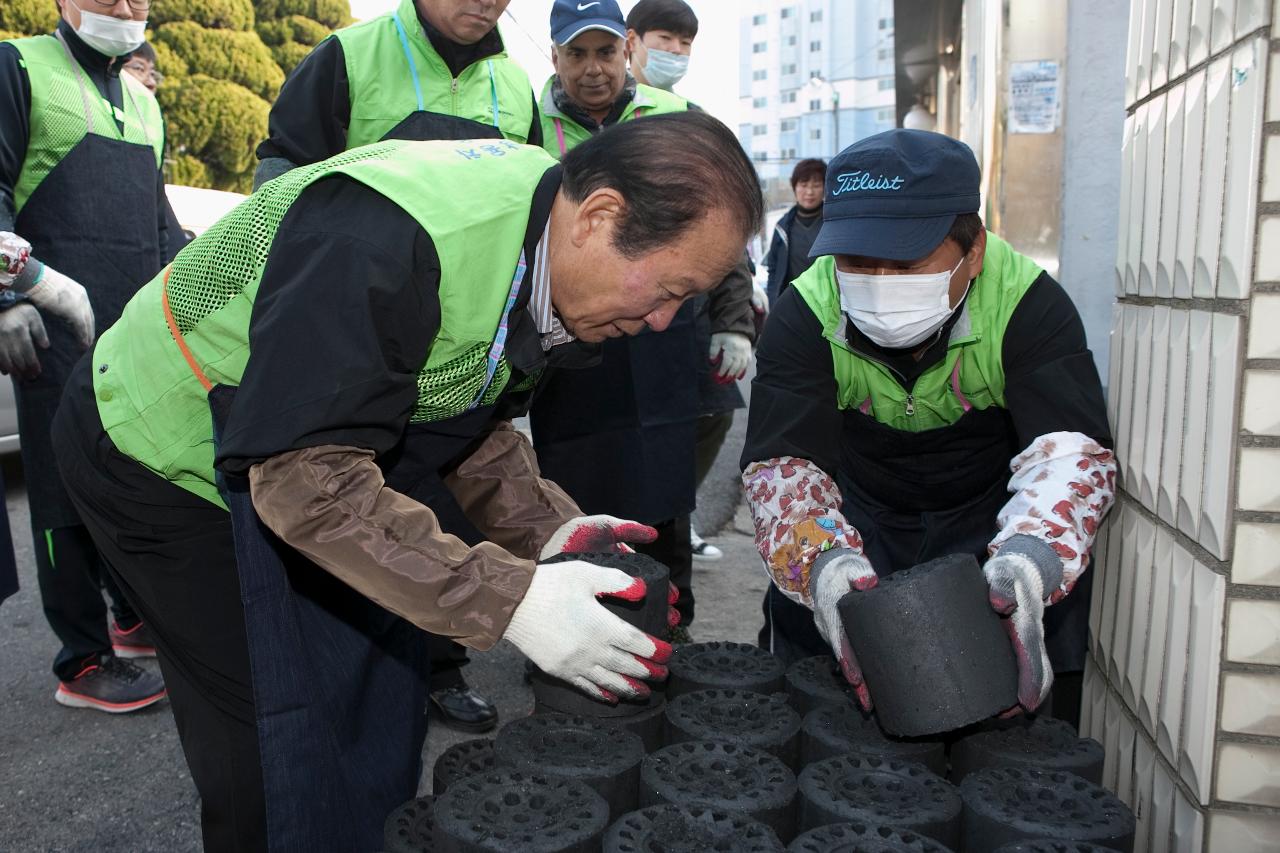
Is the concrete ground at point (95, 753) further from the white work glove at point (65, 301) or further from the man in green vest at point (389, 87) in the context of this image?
the man in green vest at point (389, 87)

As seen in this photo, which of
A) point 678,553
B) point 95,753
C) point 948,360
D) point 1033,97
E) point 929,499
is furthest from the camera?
point 1033,97

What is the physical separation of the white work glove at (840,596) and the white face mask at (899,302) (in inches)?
17.6

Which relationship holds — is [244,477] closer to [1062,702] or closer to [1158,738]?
[1158,738]

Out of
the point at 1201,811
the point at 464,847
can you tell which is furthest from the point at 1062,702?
the point at 464,847

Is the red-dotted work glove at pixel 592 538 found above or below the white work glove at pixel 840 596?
above

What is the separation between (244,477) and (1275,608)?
145cm

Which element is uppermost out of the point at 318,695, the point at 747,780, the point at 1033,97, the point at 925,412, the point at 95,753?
the point at 1033,97

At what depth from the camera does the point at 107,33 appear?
3072 mm

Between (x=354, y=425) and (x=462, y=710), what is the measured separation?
1.85 m

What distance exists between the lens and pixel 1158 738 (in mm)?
1818

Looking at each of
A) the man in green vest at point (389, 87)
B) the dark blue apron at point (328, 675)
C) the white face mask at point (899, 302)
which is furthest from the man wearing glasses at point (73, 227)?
the white face mask at point (899, 302)

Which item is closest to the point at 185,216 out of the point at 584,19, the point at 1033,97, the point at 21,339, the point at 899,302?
the point at 21,339

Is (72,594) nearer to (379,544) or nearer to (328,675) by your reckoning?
(328,675)

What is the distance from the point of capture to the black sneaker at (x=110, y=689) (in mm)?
3094
